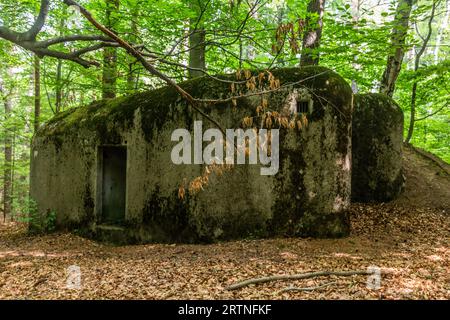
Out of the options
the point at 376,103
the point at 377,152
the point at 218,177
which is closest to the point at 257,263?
the point at 218,177

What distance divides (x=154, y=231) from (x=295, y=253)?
9.53ft

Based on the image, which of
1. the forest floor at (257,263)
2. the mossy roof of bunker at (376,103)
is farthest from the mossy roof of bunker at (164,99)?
the forest floor at (257,263)

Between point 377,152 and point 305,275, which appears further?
point 377,152

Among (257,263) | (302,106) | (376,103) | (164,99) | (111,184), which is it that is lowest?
(257,263)

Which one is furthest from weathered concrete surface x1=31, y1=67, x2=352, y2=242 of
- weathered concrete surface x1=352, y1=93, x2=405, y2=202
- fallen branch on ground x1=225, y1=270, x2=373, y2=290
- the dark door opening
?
weathered concrete surface x1=352, y1=93, x2=405, y2=202

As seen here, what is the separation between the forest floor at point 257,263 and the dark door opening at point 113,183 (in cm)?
85

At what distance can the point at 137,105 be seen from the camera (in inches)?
270

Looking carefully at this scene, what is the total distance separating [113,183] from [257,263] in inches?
173

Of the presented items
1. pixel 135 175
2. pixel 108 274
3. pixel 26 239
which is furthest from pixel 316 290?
pixel 26 239

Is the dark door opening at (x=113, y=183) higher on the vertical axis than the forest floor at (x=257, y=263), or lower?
higher

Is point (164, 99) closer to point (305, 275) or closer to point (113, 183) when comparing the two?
point (113, 183)

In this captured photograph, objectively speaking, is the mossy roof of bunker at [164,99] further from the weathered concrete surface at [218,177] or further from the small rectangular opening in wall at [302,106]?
the small rectangular opening in wall at [302,106]

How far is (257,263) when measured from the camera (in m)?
4.53

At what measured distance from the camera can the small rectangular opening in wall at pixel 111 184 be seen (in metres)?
7.32
